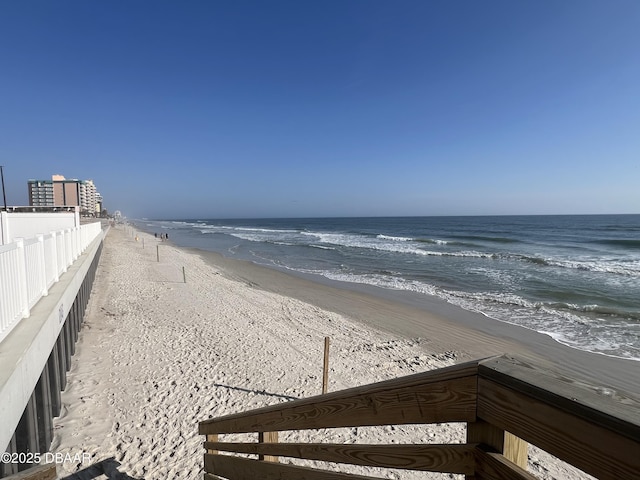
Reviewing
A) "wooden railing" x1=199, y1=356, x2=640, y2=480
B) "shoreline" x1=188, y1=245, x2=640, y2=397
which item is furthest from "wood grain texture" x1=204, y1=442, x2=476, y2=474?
"shoreline" x1=188, y1=245, x2=640, y2=397

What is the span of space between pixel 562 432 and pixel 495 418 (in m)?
0.19

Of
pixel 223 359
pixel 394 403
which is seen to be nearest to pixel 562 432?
pixel 394 403

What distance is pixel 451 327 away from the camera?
37.2 ft

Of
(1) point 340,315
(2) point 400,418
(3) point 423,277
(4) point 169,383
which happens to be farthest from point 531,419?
(3) point 423,277

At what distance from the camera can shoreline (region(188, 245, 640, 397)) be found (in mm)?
8328

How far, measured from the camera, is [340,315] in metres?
12.5

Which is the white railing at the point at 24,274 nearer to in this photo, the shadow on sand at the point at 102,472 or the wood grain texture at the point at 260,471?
the shadow on sand at the point at 102,472

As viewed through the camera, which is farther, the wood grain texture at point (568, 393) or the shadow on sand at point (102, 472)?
the shadow on sand at point (102, 472)

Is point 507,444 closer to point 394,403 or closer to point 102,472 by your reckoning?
point 394,403

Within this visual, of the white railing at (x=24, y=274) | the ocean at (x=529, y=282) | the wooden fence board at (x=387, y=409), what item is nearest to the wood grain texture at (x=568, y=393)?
the wooden fence board at (x=387, y=409)

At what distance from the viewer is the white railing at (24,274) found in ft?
11.9

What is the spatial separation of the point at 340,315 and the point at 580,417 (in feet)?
39.0

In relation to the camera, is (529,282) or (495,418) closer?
(495,418)

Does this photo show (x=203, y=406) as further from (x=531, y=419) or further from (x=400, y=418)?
(x=531, y=419)
